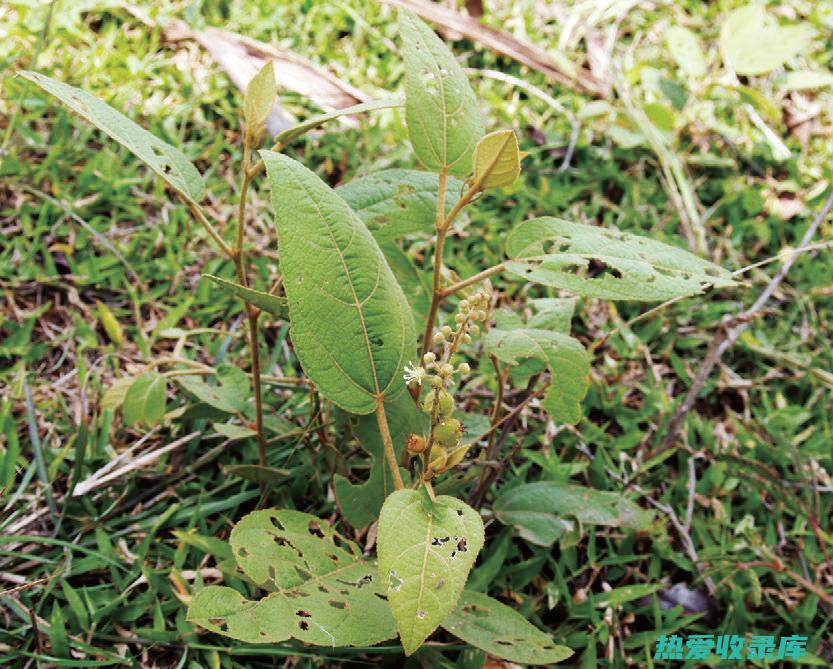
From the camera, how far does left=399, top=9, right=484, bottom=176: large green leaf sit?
4.11 feet

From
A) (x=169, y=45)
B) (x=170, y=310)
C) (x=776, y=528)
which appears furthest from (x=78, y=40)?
(x=776, y=528)

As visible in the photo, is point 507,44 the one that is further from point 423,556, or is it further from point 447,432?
point 423,556

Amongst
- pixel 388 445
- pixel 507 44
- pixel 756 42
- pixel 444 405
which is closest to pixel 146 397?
pixel 388 445

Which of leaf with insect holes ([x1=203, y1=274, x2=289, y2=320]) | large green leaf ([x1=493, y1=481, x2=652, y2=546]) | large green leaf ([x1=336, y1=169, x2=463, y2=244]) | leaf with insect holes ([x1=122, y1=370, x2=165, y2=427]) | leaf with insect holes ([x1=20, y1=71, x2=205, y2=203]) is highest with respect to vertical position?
leaf with insect holes ([x1=20, y1=71, x2=205, y2=203])

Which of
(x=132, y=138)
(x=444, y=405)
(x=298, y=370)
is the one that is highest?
(x=132, y=138)

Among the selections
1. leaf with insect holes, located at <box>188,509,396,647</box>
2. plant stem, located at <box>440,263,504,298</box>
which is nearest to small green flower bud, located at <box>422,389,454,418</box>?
plant stem, located at <box>440,263,504,298</box>

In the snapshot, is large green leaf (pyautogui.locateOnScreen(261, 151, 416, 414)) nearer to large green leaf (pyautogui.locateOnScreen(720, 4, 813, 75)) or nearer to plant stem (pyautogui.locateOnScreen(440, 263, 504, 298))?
plant stem (pyautogui.locateOnScreen(440, 263, 504, 298))

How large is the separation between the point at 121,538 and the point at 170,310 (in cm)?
66

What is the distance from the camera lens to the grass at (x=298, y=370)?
157 centimetres

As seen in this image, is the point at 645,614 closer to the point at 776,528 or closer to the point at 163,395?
the point at 776,528

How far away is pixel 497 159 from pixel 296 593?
72 cm

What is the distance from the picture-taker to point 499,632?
1.31m

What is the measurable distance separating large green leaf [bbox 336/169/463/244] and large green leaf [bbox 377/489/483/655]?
0.48m

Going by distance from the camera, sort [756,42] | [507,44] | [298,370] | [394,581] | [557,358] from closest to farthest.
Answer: [394,581] < [557,358] < [298,370] < [756,42] < [507,44]
